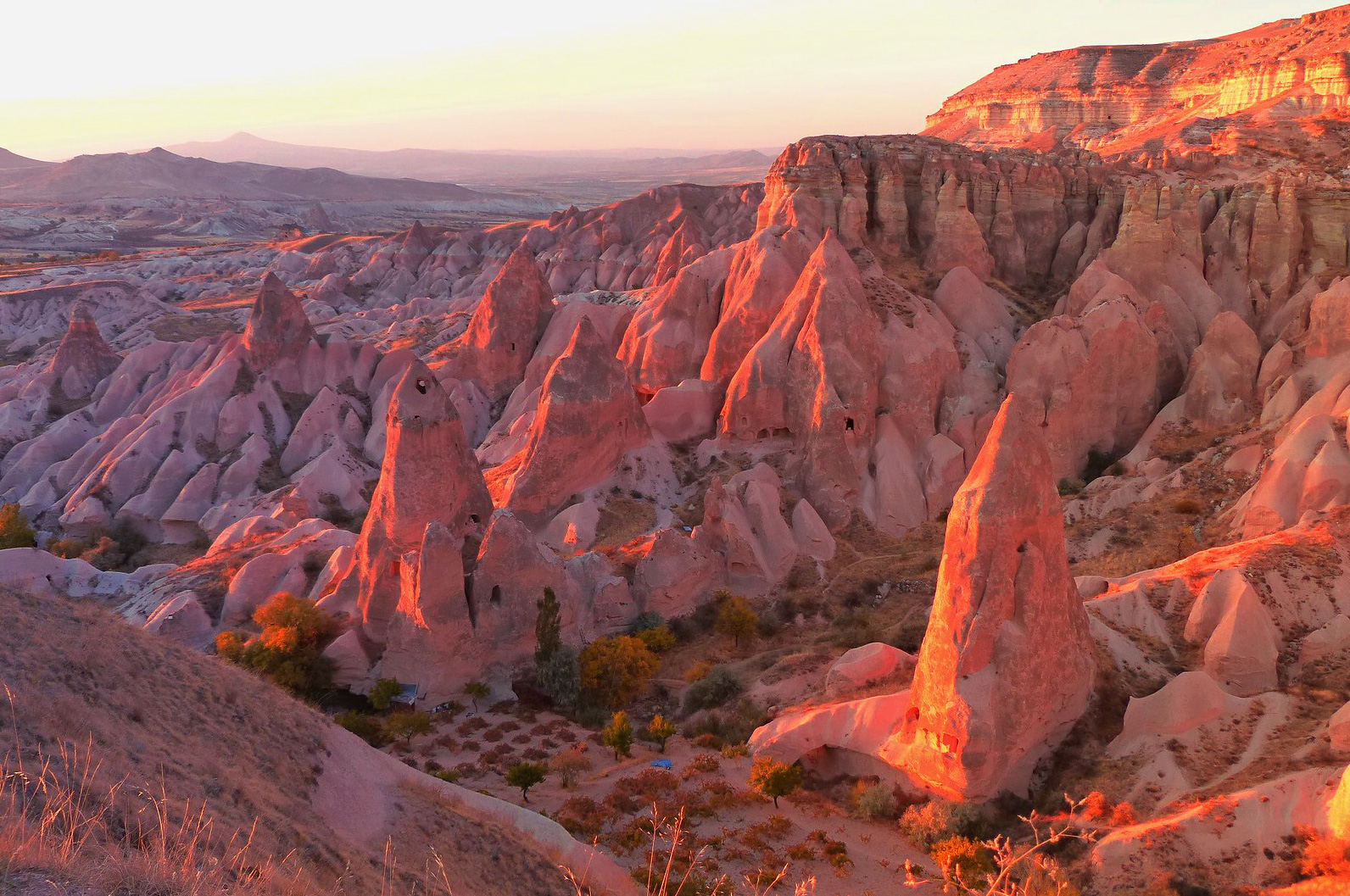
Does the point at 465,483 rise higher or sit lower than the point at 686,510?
higher

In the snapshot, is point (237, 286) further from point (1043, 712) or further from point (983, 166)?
point (1043, 712)

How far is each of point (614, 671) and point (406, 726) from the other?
14.3 ft

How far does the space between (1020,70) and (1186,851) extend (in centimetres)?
11514

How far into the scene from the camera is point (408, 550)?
64.7ft

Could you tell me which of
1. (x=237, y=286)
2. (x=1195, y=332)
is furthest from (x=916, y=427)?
(x=237, y=286)

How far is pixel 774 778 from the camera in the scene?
47.3ft

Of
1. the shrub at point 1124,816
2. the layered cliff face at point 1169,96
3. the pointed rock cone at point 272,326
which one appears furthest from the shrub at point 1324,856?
the layered cliff face at point 1169,96

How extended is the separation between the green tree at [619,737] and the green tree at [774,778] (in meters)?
2.57

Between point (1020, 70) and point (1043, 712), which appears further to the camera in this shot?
point (1020, 70)

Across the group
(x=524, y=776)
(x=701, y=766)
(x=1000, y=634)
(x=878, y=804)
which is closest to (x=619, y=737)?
(x=701, y=766)

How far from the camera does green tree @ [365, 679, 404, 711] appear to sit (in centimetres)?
1764

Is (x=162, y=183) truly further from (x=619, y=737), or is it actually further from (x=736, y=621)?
(x=619, y=737)

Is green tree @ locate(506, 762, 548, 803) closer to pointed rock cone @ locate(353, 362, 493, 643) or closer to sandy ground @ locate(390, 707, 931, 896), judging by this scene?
sandy ground @ locate(390, 707, 931, 896)

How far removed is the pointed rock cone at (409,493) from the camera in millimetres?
19422
